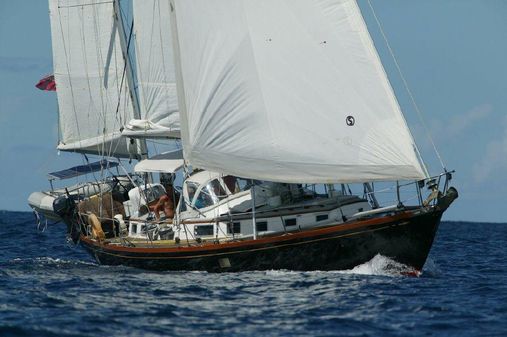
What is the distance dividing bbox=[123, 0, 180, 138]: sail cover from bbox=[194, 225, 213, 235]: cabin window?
590 cm

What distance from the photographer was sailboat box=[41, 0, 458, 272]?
3005 centimetres

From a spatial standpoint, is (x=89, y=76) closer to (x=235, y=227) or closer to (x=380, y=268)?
(x=235, y=227)

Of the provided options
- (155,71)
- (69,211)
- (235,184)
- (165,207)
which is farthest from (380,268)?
(69,211)

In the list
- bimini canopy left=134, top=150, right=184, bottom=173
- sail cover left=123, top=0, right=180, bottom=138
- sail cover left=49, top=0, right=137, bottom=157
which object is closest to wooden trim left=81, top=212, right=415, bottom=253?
bimini canopy left=134, top=150, right=184, bottom=173

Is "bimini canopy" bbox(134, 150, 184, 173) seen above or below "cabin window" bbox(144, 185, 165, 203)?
above

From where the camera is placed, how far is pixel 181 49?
3209 centimetres

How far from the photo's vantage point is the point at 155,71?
39.4 meters

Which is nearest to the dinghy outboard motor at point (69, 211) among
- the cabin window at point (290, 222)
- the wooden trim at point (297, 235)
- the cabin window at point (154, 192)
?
the cabin window at point (154, 192)

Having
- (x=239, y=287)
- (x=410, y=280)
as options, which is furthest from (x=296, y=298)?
(x=410, y=280)

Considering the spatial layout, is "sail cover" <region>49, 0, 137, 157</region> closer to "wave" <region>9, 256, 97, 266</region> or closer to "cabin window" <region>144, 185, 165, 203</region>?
"wave" <region>9, 256, 97, 266</region>

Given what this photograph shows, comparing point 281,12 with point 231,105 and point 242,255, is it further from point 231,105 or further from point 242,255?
point 242,255

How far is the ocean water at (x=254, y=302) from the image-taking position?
74.0 feet

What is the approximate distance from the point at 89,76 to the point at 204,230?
16295 millimetres

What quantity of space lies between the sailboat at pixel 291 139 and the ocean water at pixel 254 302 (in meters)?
0.75
